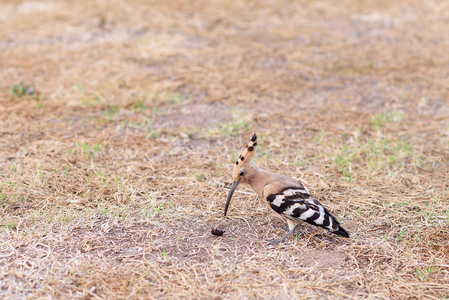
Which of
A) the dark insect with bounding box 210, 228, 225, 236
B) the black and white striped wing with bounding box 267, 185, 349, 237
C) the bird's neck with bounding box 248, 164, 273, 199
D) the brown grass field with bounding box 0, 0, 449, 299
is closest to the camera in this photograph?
the brown grass field with bounding box 0, 0, 449, 299

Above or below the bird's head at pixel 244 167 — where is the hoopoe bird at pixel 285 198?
below

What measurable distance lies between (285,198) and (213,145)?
5.26 ft

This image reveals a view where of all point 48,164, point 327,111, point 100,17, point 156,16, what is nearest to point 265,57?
point 327,111

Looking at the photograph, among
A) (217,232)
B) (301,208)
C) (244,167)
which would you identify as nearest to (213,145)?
(244,167)

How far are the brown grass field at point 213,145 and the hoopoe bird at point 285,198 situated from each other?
176 mm

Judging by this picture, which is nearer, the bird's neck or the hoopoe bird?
the hoopoe bird

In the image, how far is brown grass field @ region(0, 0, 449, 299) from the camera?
2.96 metres

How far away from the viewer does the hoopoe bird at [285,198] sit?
128 inches

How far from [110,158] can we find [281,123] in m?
2.03

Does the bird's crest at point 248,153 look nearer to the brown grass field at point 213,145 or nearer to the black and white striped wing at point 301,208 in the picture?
the black and white striped wing at point 301,208

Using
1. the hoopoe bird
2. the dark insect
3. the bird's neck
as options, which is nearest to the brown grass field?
the dark insect

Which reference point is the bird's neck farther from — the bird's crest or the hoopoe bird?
the bird's crest

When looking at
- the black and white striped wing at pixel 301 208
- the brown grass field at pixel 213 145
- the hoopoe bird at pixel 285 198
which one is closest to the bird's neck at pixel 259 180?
the hoopoe bird at pixel 285 198

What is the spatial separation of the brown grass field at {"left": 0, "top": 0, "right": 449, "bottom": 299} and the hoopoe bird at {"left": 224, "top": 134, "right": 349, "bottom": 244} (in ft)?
0.58
